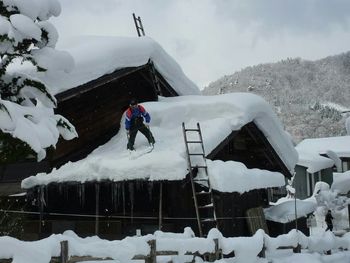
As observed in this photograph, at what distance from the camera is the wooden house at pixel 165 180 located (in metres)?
11.0

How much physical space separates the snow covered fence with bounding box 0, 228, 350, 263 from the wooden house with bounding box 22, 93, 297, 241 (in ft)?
5.47

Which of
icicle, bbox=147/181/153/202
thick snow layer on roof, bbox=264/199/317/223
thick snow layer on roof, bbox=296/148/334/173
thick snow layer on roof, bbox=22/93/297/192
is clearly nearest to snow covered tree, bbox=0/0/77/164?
thick snow layer on roof, bbox=22/93/297/192

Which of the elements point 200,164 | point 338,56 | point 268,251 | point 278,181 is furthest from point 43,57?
point 338,56

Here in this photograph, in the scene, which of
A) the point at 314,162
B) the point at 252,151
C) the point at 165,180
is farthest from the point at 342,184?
the point at 165,180

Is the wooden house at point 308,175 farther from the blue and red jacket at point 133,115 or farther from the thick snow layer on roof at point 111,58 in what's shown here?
the blue and red jacket at point 133,115

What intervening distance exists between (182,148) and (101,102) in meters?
4.19

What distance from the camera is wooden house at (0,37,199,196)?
13.1m

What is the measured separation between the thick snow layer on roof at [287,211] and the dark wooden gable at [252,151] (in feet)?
3.83

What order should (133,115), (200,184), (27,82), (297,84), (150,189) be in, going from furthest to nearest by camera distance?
(297,84) → (133,115) → (150,189) → (200,184) → (27,82)

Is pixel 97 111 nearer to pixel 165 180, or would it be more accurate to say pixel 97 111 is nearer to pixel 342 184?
pixel 165 180

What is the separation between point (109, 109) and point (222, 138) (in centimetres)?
439

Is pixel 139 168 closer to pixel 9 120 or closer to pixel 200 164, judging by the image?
pixel 200 164

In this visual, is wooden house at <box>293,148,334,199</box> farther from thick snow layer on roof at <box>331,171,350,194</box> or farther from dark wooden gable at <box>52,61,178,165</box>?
dark wooden gable at <box>52,61,178,165</box>

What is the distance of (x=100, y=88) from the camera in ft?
47.1
